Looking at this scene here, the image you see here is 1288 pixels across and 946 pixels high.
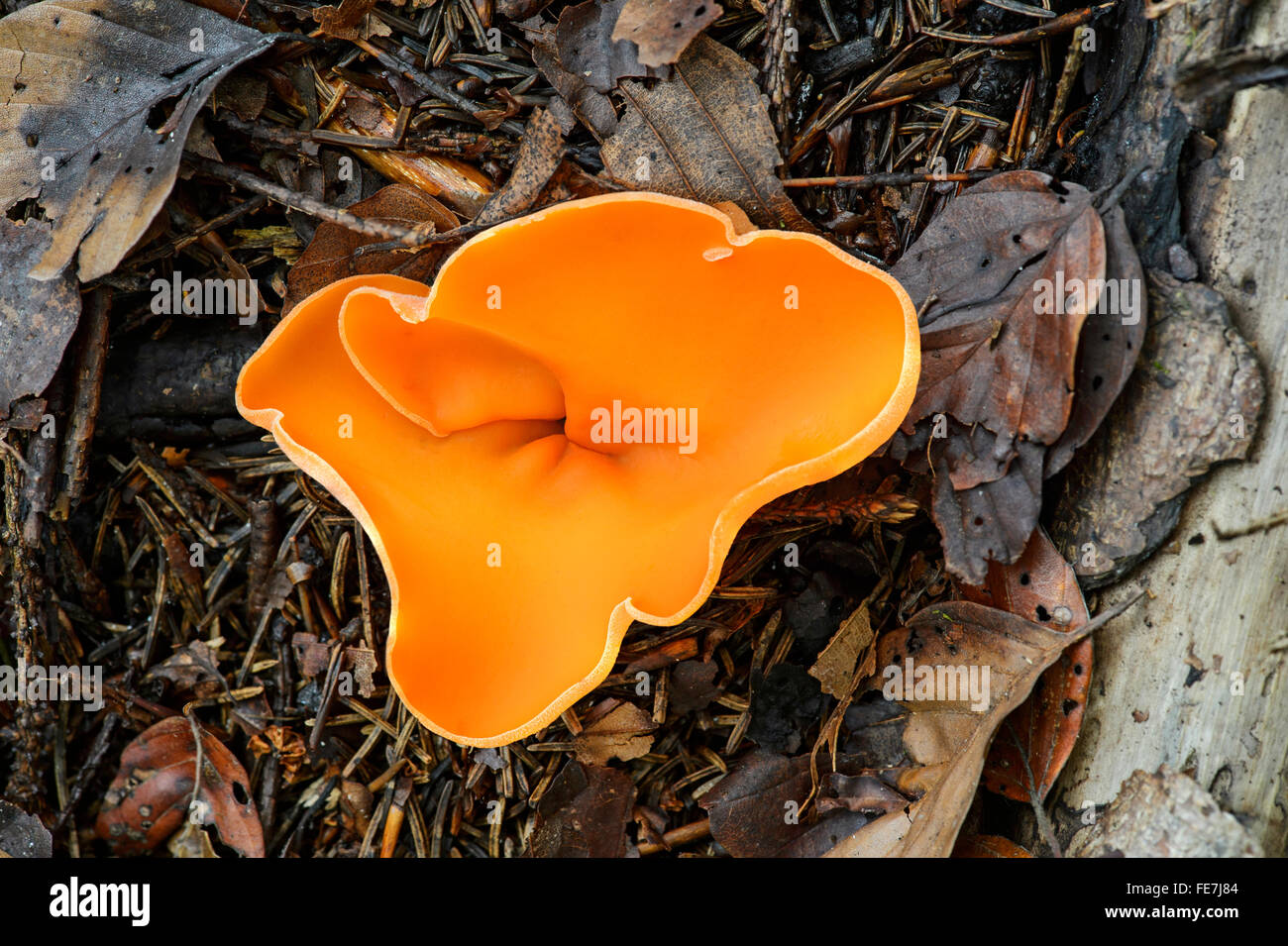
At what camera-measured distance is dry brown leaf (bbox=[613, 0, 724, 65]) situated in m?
2.30

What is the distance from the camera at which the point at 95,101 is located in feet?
7.97

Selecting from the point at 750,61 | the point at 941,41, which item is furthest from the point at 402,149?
the point at 941,41

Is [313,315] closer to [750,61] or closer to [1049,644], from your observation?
[750,61]

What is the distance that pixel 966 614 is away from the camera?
8.09 feet

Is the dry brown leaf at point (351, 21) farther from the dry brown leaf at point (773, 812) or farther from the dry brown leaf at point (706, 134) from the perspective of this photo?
the dry brown leaf at point (773, 812)

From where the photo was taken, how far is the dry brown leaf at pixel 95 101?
7.86 feet

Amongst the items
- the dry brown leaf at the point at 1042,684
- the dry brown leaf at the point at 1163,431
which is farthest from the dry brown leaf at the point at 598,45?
the dry brown leaf at the point at 1042,684

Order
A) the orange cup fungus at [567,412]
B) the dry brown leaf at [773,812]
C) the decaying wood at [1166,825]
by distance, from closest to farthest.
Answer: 1. the decaying wood at [1166,825]
2. the orange cup fungus at [567,412]
3. the dry brown leaf at [773,812]

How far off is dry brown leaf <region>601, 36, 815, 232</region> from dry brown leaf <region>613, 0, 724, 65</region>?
52 millimetres

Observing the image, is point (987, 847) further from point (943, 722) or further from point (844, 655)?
point (844, 655)

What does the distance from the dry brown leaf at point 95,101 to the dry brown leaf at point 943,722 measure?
2.46 m

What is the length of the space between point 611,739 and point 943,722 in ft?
3.18

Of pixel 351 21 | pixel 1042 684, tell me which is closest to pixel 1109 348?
pixel 1042 684

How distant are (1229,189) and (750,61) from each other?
4.00 ft
